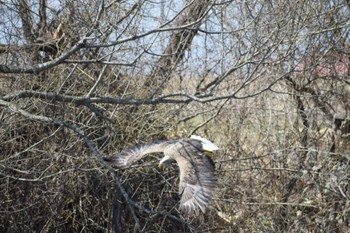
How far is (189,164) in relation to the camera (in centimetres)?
639

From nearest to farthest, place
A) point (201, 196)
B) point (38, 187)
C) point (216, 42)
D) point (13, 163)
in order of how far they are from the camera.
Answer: point (201, 196)
point (13, 163)
point (38, 187)
point (216, 42)

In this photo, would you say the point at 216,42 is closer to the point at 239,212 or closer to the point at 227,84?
the point at 227,84

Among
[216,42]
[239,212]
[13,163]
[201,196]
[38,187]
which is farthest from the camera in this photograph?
[216,42]

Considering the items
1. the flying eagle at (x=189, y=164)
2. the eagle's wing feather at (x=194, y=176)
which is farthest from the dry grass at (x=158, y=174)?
the eagle's wing feather at (x=194, y=176)

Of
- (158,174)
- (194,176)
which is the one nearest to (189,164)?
(194,176)

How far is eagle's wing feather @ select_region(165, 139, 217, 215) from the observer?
5922 millimetres

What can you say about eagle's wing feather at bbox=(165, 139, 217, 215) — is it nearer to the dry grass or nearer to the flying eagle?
the flying eagle

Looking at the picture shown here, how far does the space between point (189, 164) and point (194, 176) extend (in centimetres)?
20

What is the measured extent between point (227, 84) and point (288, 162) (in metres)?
1.44

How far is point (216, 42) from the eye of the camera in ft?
31.5

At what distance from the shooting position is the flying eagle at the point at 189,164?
5957mm

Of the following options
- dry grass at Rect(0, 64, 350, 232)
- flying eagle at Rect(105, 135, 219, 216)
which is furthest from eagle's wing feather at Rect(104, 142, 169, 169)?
dry grass at Rect(0, 64, 350, 232)

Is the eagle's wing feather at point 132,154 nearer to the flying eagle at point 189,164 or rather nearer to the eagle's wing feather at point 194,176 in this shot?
the flying eagle at point 189,164

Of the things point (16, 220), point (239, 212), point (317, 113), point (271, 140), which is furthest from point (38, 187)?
point (317, 113)
